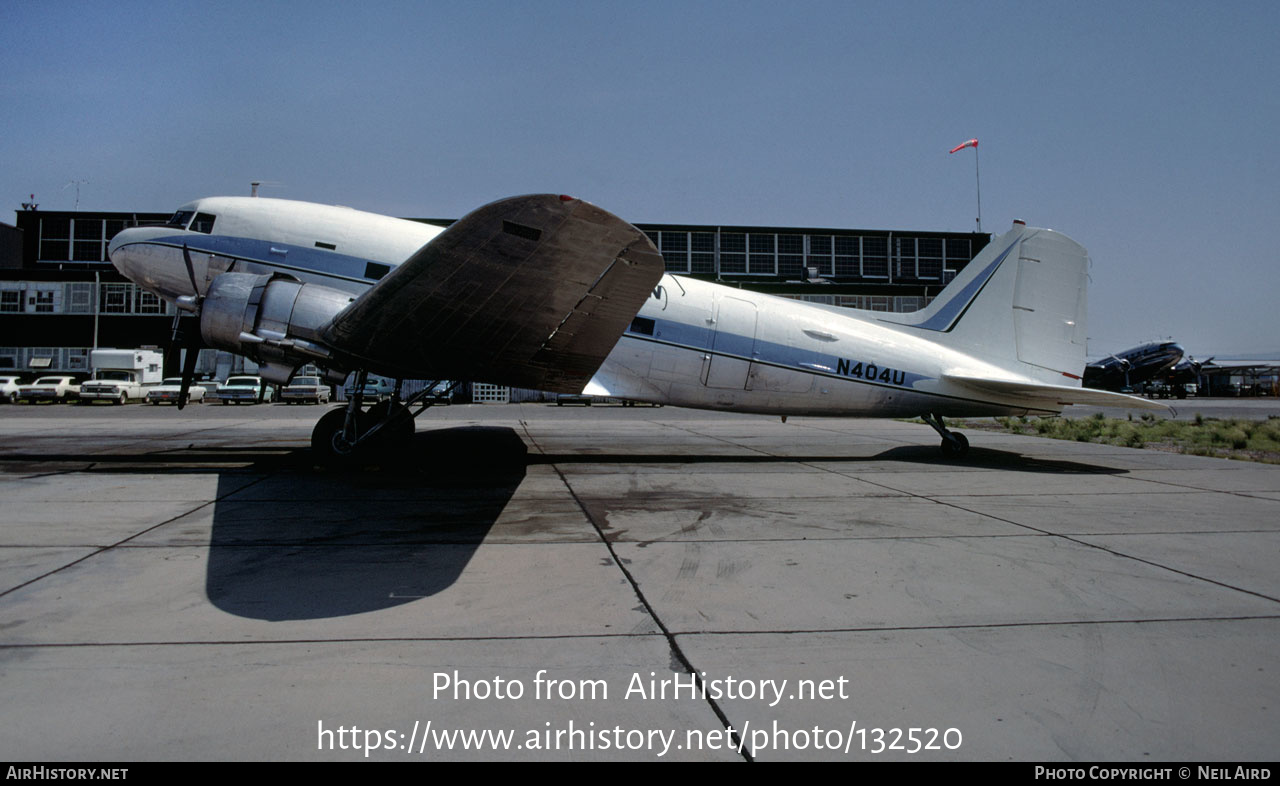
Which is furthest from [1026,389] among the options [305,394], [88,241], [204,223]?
[88,241]

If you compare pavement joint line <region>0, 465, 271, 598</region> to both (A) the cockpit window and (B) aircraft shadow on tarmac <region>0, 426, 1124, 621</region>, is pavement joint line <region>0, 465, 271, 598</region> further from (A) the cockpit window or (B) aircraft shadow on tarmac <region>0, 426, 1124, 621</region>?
(A) the cockpit window

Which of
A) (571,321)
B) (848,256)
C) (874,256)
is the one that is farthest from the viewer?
(874,256)

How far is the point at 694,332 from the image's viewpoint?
11164 millimetres

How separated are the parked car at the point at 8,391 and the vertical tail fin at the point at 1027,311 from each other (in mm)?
42479

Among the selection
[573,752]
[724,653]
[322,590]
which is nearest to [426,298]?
[322,590]

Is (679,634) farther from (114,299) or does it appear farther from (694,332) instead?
(114,299)

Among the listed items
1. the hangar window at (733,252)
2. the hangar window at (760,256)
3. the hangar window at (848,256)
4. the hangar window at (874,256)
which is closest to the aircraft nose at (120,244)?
the hangar window at (733,252)

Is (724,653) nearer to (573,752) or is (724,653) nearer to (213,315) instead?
(573,752)

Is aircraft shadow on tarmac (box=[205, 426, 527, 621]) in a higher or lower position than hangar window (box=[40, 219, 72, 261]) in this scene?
lower

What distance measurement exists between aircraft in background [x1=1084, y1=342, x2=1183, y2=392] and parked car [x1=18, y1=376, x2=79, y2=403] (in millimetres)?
61012

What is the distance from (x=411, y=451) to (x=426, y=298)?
547 centimetres

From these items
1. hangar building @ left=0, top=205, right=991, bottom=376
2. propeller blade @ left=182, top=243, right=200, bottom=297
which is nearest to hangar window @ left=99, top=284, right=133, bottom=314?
hangar building @ left=0, top=205, right=991, bottom=376

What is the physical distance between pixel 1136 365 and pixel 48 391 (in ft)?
219

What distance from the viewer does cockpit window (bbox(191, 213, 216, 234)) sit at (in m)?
10.7
